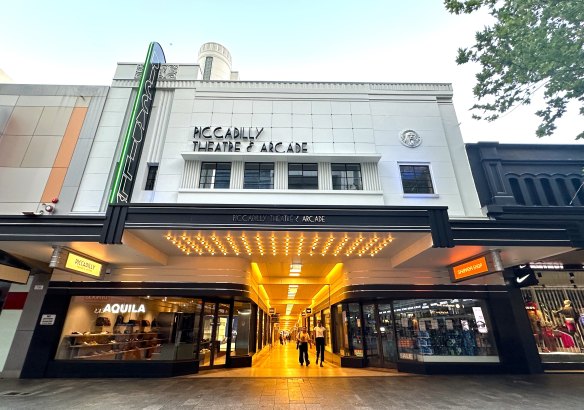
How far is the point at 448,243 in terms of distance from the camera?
748 cm

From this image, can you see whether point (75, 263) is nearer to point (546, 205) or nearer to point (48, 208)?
point (48, 208)

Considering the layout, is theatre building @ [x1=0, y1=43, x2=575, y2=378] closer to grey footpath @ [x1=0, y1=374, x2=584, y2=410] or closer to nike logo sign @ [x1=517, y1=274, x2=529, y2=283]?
nike logo sign @ [x1=517, y1=274, x2=529, y2=283]

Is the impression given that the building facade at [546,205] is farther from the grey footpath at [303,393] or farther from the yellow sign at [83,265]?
the yellow sign at [83,265]

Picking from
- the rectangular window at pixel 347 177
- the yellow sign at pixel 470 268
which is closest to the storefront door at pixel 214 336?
the rectangular window at pixel 347 177

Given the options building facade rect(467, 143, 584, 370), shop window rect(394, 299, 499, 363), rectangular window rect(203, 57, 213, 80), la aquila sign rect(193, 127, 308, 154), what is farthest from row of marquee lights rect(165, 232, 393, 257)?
rectangular window rect(203, 57, 213, 80)

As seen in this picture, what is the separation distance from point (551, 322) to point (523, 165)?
6.10 metres

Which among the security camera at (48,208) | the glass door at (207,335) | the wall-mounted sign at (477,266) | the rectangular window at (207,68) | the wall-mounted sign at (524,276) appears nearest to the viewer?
the wall-mounted sign at (477,266)

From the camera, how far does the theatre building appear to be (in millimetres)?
7625

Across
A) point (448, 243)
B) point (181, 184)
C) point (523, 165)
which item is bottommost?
point (448, 243)

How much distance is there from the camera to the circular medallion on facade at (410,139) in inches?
443

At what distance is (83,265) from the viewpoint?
8.18 meters

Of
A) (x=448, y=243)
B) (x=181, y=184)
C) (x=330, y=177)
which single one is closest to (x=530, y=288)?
A: (x=448, y=243)

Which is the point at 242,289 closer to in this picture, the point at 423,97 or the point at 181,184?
the point at 181,184

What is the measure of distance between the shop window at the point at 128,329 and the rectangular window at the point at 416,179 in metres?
9.60
